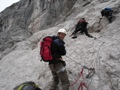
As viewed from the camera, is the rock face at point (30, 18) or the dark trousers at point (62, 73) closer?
the dark trousers at point (62, 73)

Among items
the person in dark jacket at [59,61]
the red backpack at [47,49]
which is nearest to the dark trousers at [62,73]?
the person in dark jacket at [59,61]

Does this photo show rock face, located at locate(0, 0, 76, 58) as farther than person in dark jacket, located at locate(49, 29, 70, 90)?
Yes

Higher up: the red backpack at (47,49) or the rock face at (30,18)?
→ the rock face at (30,18)

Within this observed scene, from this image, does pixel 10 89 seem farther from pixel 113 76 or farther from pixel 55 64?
pixel 113 76

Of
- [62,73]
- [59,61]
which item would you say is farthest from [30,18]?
[62,73]

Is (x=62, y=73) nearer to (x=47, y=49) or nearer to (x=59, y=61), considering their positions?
(x=59, y=61)

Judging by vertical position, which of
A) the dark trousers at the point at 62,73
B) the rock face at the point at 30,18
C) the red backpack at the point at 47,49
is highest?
the rock face at the point at 30,18

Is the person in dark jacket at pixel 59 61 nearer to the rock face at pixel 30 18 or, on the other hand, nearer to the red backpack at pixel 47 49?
the red backpack at pixel 47 49

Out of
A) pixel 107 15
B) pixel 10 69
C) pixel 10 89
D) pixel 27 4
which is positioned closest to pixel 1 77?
pixel 10 69

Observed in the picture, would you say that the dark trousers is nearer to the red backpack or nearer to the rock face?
the red backpack

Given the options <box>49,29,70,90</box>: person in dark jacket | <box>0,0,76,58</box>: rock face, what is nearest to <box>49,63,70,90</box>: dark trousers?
<box>49,29,70,90</box>: person in dark jacket

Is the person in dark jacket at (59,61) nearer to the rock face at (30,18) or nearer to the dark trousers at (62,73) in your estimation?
the dark trousers at (62,73)

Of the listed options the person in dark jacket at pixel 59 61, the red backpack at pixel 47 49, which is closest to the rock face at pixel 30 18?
the red backpack at pixel 47 49

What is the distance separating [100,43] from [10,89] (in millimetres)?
5012
